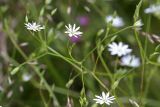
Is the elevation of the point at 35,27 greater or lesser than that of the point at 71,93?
lesser

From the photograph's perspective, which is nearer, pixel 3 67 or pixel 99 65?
pixel 3 67

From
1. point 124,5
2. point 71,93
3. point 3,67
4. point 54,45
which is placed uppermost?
point 124,5

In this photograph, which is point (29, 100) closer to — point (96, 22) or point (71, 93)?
point (71, 93)

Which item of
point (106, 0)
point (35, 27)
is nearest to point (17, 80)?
point (106, 0)

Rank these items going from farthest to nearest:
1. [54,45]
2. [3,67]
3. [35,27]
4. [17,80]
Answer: [54,45] → [3,67] → [17,80] → [35,27]

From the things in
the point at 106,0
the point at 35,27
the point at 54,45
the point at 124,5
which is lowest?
the point at 35,27

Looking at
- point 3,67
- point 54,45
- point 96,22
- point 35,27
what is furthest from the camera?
point 96,22

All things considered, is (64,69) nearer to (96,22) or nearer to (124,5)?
(96,22)

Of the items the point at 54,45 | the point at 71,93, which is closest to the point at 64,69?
the point at 54,45

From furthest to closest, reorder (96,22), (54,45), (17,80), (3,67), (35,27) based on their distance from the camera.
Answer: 1. (96,22)
2. (54,45)
3. (3,67)
4. (17,80)
5. (35,27)
